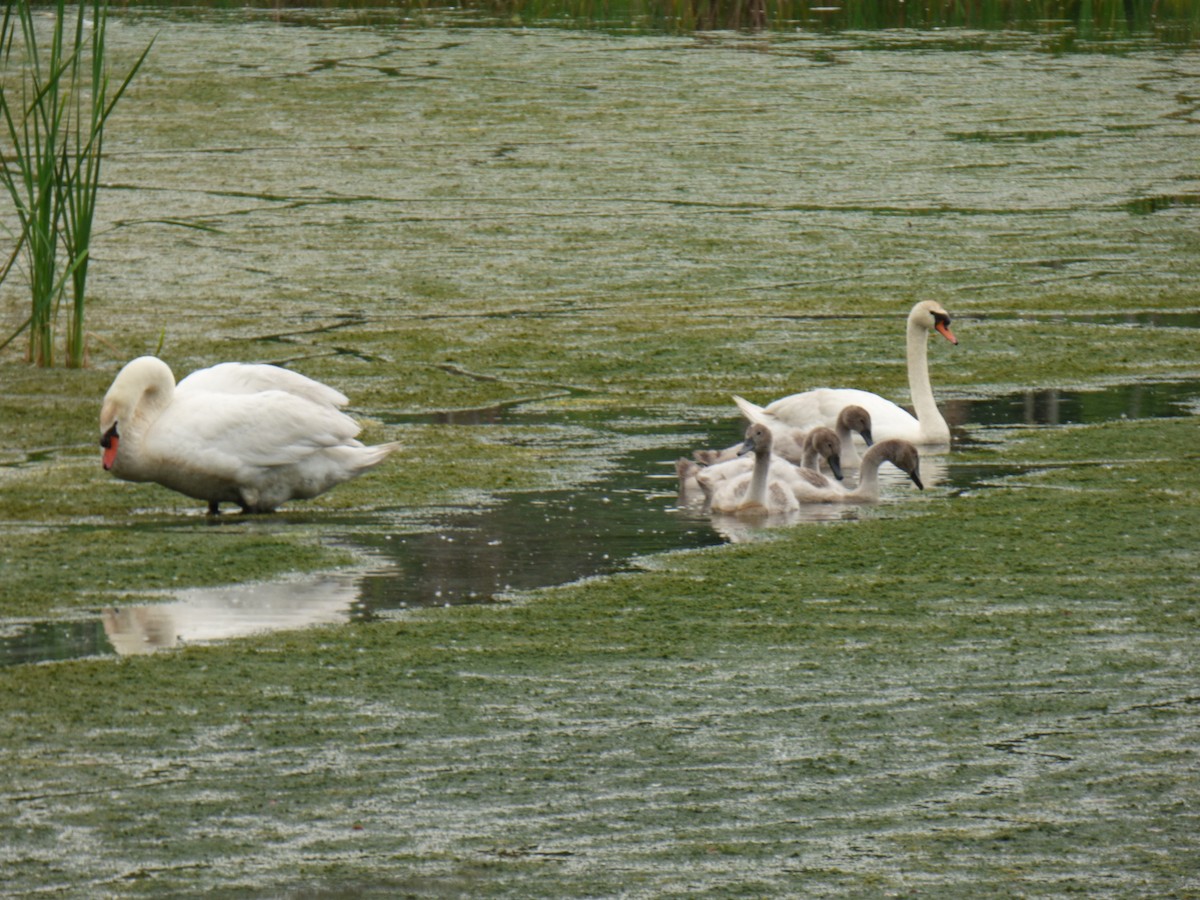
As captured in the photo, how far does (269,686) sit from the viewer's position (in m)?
4.85

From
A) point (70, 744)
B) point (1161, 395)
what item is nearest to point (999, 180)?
point (1161, 395)

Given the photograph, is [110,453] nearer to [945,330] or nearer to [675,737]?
[675,737]

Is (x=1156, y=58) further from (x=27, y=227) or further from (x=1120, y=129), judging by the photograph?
Answer: (x=27, y=227)

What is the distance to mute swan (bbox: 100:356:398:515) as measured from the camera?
664cm

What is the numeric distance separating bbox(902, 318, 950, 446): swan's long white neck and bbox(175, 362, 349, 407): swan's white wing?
2.15 m

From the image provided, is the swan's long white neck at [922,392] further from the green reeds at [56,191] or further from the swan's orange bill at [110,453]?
the green reeds at [56,191]

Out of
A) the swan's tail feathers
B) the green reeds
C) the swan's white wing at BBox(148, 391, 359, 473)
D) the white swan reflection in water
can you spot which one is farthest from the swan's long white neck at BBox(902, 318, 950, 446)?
the green reeds

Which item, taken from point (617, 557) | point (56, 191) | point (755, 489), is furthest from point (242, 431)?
point (56, 191)

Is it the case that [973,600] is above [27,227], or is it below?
below

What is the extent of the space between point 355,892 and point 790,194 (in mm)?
10173

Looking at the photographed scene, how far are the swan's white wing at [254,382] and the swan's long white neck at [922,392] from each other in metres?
2.15

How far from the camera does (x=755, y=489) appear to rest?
6.98 metres

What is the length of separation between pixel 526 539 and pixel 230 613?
3.62ft

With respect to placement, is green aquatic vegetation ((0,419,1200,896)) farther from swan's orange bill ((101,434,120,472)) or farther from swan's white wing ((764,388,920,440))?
swan's white wing ((764,388,920,440))
